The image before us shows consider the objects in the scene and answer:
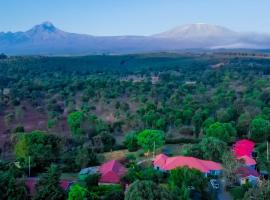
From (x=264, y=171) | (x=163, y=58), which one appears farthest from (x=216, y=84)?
(x=163, y=58)

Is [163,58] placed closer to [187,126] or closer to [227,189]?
[187,126]

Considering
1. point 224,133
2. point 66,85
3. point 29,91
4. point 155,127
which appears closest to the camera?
point 224,133

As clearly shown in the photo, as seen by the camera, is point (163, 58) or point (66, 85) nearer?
point (66, 85)

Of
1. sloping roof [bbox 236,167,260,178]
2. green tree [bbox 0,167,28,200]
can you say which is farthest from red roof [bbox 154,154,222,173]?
green tree [bbox 0,167,28,200]

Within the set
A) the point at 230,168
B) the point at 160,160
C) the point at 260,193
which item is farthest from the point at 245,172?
the point at 260,193

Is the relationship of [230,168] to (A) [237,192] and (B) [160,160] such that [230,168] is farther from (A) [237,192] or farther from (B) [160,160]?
(B) [160,160]

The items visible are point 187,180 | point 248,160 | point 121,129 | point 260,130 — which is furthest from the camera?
point 121,129

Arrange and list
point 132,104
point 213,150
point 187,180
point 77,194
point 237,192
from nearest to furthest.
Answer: point 77,194 → point 187,180 → point 237,192 → point 213,150 → point 132,104

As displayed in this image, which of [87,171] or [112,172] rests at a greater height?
[112,172]
